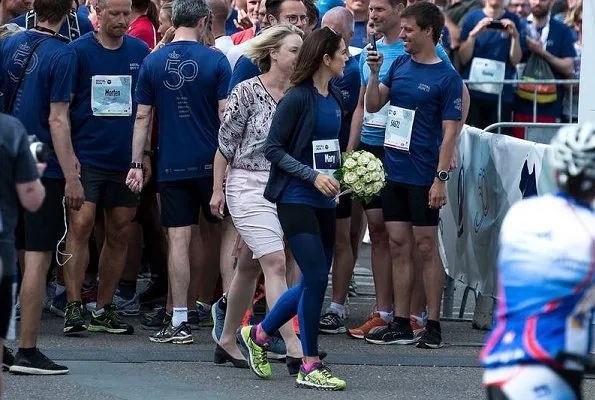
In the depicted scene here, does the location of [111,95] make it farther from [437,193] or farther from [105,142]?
[437,193]

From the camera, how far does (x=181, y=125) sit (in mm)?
9805

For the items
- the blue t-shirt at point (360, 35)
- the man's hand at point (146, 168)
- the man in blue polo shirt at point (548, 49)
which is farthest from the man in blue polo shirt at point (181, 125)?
the man in blue polo shirt at point (548, 49)

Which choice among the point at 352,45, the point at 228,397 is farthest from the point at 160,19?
the point at 228,397

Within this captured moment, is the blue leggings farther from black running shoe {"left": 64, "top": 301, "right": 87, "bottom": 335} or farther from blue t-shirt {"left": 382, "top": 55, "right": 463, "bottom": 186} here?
black running shoe {"left": 64, "top": 301, "right": 87, "bottom": 335}

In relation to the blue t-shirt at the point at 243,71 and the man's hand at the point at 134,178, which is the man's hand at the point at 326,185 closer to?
the blue t-shirt at the point at 243,71

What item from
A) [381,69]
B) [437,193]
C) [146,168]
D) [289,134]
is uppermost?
[381,69]

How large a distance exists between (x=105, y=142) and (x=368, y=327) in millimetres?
2137

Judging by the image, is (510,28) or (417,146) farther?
(510,28)

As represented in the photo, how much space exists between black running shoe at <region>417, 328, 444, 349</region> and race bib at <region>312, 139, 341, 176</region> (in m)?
1.77

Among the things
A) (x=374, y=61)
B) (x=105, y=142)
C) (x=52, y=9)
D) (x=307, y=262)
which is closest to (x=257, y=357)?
(x=307, y=262)

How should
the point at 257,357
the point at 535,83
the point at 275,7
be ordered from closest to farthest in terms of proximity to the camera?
1. the point at 257,357
2. the point at 275,7
3. the point at 535,83

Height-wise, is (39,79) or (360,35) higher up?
(360,35)

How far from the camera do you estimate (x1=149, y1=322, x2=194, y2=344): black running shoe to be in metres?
9.67

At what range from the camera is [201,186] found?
984 centimetres
